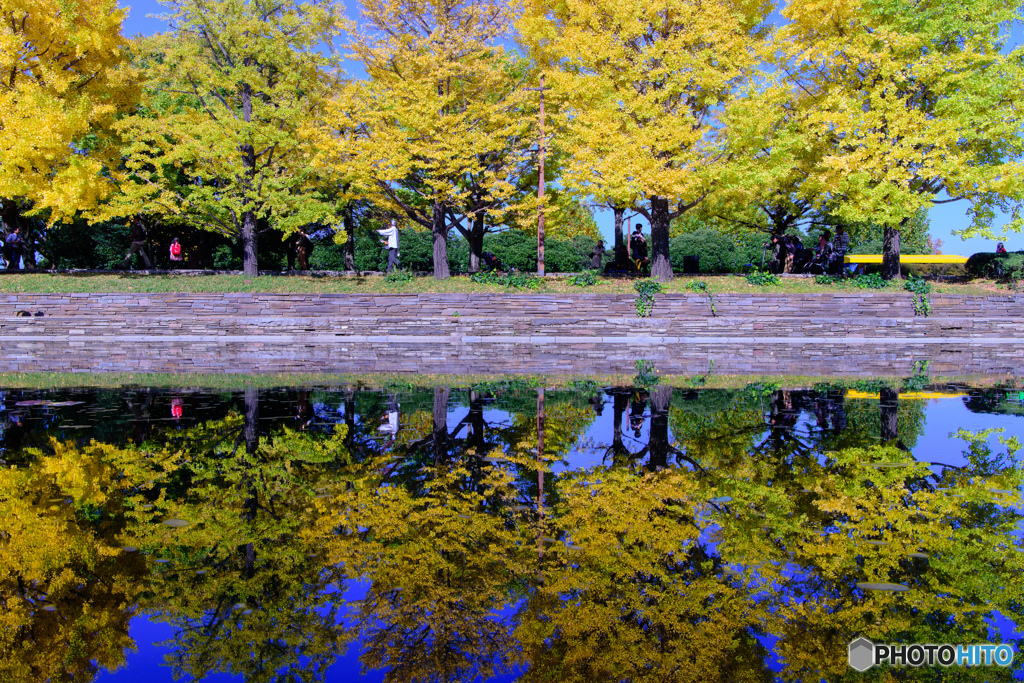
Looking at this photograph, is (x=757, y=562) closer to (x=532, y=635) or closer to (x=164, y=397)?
(x=532, y=635)

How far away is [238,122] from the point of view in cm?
2284

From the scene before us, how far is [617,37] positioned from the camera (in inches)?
877

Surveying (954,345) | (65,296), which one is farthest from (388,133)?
(954,345)

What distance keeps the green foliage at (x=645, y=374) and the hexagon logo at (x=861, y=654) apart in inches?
297

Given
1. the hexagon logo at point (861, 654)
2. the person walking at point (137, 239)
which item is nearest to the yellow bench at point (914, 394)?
the hexagon logo at point (861, 654)

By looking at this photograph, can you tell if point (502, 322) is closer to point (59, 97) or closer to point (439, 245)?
point (439, 245)

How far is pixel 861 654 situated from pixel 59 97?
1100 inches

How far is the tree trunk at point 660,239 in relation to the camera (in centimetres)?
2312

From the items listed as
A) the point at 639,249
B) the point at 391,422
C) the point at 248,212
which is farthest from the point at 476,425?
the point at 639,249

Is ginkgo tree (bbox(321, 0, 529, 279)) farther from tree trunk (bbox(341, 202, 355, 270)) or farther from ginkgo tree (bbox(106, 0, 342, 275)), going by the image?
tree trunk (bbox(341, 202, 355, 270))

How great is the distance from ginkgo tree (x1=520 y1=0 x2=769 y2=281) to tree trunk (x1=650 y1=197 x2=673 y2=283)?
7cm

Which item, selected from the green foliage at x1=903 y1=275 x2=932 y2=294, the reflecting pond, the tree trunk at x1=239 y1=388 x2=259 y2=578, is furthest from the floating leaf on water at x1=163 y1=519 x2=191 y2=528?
the green foliage at x1=903 y1=275 x2=932 y2=294

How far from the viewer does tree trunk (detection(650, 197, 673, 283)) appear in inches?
910

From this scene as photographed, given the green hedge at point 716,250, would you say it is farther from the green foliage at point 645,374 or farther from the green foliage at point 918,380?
the green foliage at point 645,374
